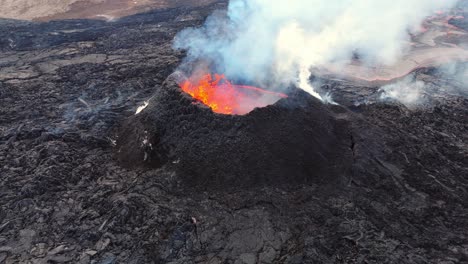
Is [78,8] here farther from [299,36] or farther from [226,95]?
[226,95]

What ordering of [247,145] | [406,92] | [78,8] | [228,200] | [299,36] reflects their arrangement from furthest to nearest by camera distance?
[78,8] < [299,36] < [406,92] < [247,145] < [228,200]

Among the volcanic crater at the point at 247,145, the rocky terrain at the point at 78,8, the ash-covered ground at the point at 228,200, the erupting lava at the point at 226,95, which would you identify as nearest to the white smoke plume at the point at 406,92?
the ash-covered ground at the point at 228,200

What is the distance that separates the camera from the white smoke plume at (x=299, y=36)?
10.2m

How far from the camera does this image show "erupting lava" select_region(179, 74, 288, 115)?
9227 millimetres

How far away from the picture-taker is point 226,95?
372 inches

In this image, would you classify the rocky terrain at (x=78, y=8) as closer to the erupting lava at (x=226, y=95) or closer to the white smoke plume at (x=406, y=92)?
the erupting lava at (x=226, y=95)

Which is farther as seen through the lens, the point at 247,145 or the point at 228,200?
the point at 247,145

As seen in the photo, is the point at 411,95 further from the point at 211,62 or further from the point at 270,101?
the point at 211,62

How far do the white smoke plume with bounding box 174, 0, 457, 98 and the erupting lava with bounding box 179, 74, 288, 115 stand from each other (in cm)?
27

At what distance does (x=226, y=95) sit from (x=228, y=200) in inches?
112

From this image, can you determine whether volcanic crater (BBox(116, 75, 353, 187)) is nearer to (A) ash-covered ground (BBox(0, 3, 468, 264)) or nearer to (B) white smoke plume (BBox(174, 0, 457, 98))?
(A) ash-covered ground (BBox(0, 3, 468, 264))

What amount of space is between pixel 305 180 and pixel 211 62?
13.0 ft

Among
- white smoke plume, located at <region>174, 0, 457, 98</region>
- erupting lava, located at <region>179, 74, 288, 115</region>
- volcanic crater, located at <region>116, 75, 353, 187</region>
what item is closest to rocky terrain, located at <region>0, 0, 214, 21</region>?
white smoke plume, located at <region>174, 0, 457, 98</region>

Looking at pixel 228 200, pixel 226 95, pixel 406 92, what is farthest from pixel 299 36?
pixel 228 200
